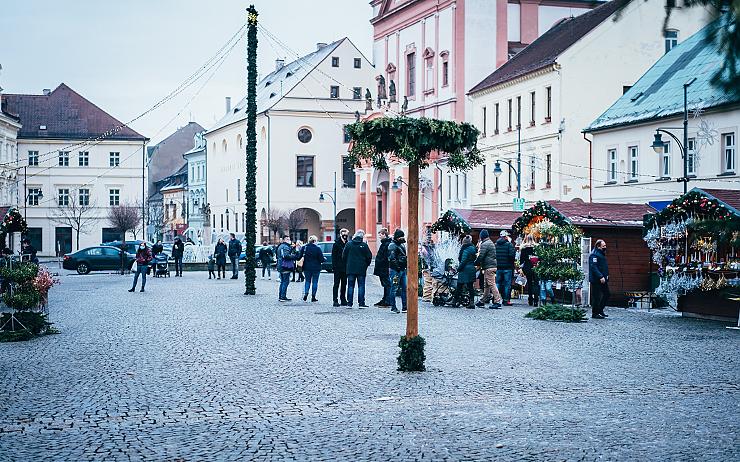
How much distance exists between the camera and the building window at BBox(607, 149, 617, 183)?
45.8 m

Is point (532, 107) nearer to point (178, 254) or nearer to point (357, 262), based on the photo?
point (178, 254)

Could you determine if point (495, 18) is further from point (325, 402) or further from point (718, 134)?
point (325, 402)

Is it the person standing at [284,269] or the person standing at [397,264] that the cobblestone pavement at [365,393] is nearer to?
the person standing at [397,264]

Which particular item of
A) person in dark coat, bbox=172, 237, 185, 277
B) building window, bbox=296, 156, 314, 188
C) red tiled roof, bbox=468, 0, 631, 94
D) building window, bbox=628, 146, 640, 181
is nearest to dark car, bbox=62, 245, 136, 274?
person in dark coat, bbox=172, 237, 185, 277

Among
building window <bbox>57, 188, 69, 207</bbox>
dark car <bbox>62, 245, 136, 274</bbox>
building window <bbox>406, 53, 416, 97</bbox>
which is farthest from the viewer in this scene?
building window <bbox>57, 188, 69, 207</bbox>

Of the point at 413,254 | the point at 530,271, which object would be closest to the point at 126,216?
the point at 530,271

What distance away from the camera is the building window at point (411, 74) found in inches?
→ 2788

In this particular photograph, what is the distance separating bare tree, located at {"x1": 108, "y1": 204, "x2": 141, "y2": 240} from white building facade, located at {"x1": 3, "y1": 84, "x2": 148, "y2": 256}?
164cm

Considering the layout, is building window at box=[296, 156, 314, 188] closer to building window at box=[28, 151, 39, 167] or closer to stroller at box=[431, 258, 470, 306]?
building window at box=[28, 151, 39, 167]

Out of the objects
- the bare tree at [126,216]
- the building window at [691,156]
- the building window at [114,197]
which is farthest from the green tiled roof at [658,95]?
the building window at [114,197]

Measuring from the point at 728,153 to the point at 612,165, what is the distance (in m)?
8.13

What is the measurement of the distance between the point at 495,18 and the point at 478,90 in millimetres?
5868

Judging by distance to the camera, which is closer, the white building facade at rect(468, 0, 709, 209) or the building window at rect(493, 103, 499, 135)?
the white building facade at rect(468, 0, 709, 209)

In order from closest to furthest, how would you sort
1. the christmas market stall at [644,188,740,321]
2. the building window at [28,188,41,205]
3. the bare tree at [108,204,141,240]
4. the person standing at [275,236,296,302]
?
the christmas market stall at [644,188,740,321]
the person standing at [275,236,296,302]
the bare tree at [108,204,141,240]
the building window at [28,188,41,205]
